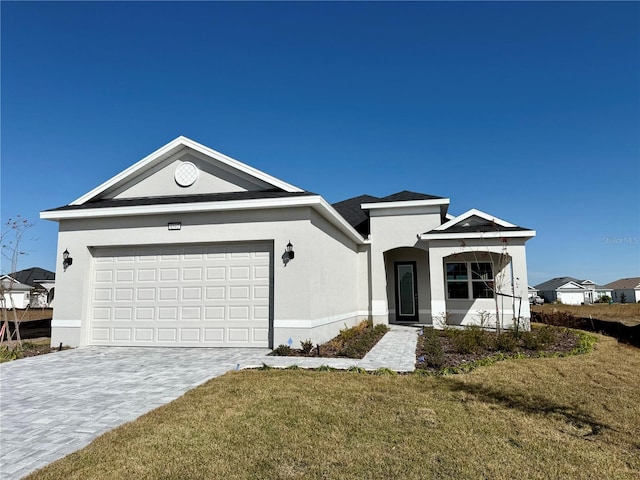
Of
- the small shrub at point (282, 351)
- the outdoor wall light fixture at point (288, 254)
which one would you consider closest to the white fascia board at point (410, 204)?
the outdoor wall light fixture at point (288, 254)

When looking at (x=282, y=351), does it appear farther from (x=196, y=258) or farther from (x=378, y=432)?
(x=378, y=432)

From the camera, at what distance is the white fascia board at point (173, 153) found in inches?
428

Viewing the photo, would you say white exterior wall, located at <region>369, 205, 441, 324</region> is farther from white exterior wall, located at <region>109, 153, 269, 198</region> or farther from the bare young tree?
the bare young tree

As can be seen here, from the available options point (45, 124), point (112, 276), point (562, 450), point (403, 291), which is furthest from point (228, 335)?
point (45, 124)

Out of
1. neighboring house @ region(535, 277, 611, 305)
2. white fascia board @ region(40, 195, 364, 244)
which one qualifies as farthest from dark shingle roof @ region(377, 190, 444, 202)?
neighboring house @ region(535, 277, 611, 305)

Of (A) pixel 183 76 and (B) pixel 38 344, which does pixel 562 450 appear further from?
(A) pixel 183 76

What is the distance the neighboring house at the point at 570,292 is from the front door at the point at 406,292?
4522cm

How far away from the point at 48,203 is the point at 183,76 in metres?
6.35

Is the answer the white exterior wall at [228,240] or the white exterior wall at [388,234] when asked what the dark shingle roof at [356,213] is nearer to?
the white exterior wall at [388,234]

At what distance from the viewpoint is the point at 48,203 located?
12.9 m

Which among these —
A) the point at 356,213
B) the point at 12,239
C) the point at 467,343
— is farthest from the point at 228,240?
the point at 356,213

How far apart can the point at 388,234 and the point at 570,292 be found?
50272mm

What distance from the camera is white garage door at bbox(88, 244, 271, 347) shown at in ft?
33.4

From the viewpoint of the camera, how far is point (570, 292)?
5384 cm
